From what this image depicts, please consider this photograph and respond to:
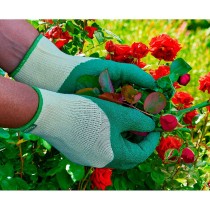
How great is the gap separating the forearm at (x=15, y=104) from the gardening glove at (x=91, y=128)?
0.09 ft

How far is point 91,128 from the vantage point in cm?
157

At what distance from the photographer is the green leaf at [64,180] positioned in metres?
1.70

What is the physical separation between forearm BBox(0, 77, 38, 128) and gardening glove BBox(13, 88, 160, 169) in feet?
0.09

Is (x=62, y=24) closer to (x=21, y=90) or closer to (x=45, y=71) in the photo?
(x=45, y=71)

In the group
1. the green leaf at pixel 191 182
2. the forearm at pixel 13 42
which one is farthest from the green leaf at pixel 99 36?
the green leaf at pixel 191 182

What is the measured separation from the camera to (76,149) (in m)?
1.59

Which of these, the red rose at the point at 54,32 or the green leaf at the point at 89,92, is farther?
the red rose at the point at 54,32

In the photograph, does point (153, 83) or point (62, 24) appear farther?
point (62, 24)

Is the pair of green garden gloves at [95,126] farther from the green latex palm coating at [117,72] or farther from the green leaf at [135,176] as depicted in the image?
the green leaf at [135,176]

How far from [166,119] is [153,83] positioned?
179 mm

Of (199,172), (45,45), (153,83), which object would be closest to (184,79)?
(153,83)

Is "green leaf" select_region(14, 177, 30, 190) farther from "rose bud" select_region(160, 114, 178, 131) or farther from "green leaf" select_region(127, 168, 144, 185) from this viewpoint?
"rose bud" select_region(160, 114, 178, 131)

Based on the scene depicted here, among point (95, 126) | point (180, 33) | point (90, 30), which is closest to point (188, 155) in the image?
point (95, 126)

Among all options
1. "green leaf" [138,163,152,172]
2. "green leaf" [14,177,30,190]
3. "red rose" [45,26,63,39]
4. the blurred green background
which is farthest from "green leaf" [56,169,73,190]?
the blurred green background
